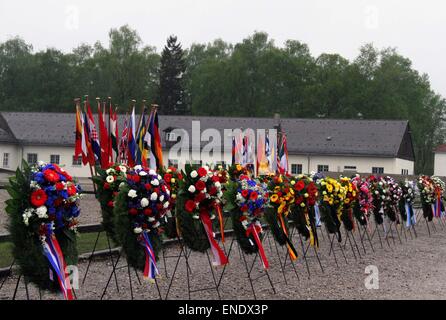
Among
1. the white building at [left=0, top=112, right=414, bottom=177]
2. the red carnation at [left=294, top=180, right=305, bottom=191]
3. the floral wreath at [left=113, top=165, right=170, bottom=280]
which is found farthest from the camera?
the white building at [left=0, top=112, right=414, bottom=177]

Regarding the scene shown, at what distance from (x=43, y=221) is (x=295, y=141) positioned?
42564 millimetres

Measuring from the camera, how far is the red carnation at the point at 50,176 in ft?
21.4

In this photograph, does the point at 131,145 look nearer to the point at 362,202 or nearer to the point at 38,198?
the point at 362,202

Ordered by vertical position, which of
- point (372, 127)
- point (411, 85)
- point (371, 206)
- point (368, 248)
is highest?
point (411, 85)

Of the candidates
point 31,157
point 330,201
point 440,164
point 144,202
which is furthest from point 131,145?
point 440,164

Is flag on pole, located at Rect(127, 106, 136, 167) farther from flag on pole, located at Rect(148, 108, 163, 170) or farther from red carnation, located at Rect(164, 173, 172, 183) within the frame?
red carnation, located at Rect(164, 173, 172, 183)

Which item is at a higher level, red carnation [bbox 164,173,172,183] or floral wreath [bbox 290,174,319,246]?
red carnation [bbox 164,173,172,183]

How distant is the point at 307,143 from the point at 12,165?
77.3 feet

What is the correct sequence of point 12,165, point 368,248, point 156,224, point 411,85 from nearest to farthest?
point 156,224 → point 368,248 → point 12,165 → point 411,85

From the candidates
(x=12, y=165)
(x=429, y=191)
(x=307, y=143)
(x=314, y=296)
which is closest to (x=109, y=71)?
(x=12, y=165)

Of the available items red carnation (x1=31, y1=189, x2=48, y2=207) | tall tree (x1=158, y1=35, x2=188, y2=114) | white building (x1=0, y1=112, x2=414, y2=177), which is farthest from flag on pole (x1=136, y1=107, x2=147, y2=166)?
tall tree (x1=158, y1=35, x2=188, y2=114)

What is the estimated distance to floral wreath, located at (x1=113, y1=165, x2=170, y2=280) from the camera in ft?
24.5
